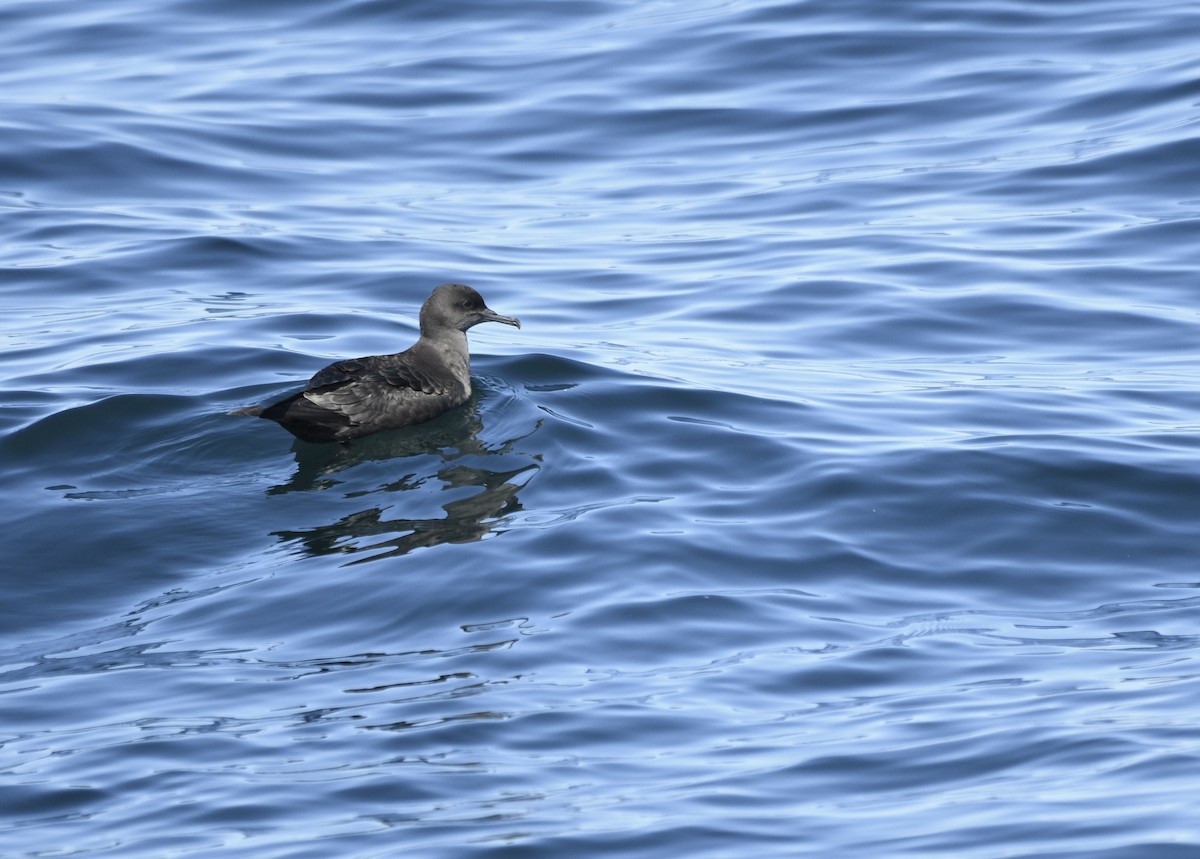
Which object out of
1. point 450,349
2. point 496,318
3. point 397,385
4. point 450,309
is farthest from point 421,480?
point 450,309

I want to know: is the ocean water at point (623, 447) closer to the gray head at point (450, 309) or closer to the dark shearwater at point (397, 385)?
the dark shearwater at point (397, 385)

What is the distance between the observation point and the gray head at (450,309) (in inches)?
467

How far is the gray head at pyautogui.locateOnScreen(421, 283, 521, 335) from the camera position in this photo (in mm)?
11859

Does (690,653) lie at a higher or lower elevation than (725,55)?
lower

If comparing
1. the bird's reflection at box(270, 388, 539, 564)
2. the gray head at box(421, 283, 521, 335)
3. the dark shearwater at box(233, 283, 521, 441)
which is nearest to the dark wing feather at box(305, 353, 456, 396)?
the dark shearwater at box(233, 283, 521, 441)

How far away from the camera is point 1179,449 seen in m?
10.6

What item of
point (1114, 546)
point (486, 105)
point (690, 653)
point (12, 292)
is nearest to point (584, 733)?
point (690, 653)

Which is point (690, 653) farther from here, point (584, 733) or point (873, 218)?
point (873, 218)

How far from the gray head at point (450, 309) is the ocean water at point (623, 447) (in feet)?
1.63

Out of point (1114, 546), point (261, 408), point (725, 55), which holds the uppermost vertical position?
point (725, 55)

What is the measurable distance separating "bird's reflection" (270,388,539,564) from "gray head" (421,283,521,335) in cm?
61

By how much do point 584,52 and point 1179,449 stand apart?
11560mm

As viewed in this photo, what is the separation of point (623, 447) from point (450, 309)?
1.95 m

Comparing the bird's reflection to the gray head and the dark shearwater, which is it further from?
the gray head
